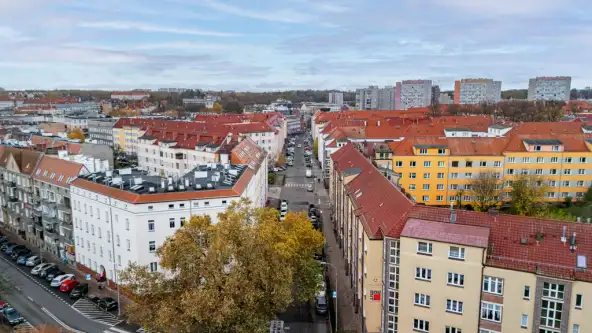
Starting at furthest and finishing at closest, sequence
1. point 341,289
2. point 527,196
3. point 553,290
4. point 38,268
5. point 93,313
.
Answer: point 527,196, point 38,268, point 341,289, point 93,313, point 553,290

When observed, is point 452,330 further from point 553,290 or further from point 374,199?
point 374,199

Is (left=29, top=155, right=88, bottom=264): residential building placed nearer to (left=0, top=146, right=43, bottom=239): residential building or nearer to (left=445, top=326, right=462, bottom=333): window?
(left=0, top=146, right=43, bottom=239): residential building

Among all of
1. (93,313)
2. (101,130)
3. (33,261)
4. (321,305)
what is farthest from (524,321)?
(101,130)

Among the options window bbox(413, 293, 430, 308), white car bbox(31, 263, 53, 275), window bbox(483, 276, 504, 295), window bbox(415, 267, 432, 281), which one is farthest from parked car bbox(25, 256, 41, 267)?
window bbox(483, 276, 504, 295)

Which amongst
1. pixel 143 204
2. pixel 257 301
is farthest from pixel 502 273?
pixel 143 204

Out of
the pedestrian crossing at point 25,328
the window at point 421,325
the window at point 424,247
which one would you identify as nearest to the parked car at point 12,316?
the pedestrian crossing at point 25,328

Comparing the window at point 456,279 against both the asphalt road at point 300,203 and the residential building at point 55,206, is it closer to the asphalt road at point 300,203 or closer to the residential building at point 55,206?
the asphalt road at point 300,203
